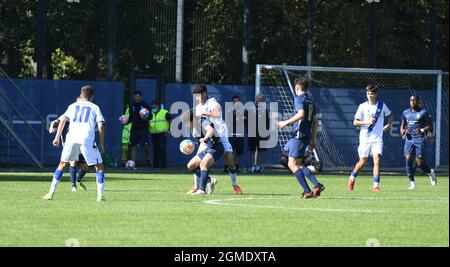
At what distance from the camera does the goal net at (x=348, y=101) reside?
3650 centimetres

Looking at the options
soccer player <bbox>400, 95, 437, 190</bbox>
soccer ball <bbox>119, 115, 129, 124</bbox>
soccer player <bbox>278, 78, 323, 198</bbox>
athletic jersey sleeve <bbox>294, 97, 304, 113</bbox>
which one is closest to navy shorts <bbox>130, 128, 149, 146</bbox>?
soccer ball <bbox>119, 115, 129, 124</bbox>

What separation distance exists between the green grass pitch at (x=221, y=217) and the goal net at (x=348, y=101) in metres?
11.3

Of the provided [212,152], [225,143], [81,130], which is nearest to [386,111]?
[225,143]

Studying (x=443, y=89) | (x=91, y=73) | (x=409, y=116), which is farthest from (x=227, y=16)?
(x=409, y=116)

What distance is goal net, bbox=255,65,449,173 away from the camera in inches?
1437

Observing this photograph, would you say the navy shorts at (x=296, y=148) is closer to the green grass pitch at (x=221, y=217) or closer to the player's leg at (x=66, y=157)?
the green grass pitch at (x=221, y=217)

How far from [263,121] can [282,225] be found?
19.2m

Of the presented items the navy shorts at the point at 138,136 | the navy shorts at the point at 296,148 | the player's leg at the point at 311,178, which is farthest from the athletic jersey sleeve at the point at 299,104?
the navy shorts at the point at 138,136

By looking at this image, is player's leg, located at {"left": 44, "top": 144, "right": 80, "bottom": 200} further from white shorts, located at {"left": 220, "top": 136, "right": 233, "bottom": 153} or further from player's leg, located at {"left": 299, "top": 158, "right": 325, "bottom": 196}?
player's leg, located at {"left": 299, "top": 158, "right": 325, "bottom": 196}

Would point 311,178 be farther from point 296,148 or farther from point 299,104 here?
point 299,104

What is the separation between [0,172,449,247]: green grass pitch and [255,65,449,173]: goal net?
37.1ft

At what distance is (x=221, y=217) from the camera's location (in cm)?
1650

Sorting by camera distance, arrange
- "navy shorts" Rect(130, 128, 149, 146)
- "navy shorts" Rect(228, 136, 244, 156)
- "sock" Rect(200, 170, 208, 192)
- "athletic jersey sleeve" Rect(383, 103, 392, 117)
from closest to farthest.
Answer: "sock" Rect(200, 170, 208, 192), "athletic jersey sleeve" Rect(383, 103, 392, 117), "navy shorts" Rect(228, 136, 244, 156), "navy shorts" Rect(130, 128, 149, 146)

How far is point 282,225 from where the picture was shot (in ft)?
50.3
